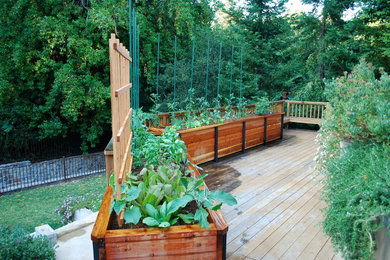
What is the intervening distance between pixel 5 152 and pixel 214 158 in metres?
11.1

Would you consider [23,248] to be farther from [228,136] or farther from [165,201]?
[228,136]

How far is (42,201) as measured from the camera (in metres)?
8.12

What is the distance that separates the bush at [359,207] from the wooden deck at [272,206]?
0.29m

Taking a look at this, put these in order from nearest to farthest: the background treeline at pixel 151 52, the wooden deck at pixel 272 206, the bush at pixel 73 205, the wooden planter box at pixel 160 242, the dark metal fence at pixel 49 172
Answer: the wooden planter box at pixel 160 242
the wooden deck at pixel 272 206
the bush at pixel 73 205
the dark metal fence at pixel 49 172
the background treeline at pixel 151 52

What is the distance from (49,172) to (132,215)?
10.2 meters

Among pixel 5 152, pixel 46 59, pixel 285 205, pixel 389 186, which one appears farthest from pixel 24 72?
pixel 389 186

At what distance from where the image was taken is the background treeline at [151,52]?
9.95 metres

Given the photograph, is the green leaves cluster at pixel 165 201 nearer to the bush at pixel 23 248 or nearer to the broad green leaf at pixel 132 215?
the broad green leaf at pixel 132 215

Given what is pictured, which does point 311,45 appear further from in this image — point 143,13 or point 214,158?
point 214,158

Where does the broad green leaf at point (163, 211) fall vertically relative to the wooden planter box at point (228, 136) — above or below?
above

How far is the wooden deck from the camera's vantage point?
2.64 metres

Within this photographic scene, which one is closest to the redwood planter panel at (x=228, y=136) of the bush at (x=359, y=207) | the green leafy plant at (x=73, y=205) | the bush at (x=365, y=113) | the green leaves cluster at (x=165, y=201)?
the bush at (x=365, y=113)

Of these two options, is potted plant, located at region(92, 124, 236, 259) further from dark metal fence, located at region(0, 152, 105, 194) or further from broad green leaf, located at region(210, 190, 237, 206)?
dark metal fence, located at region(0, 152, 105, 194)

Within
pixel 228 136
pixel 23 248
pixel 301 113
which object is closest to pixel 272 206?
pixel 228 136
